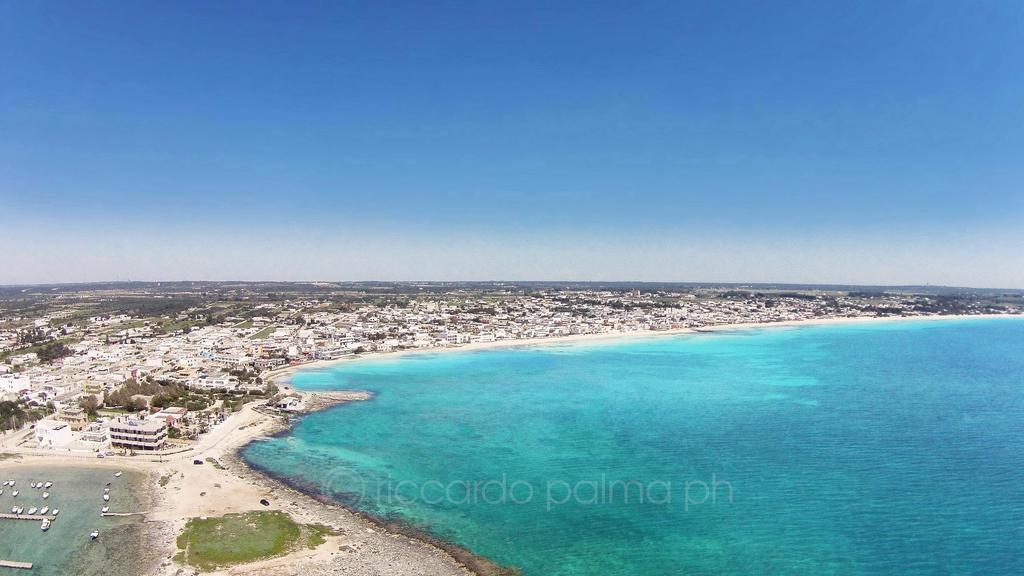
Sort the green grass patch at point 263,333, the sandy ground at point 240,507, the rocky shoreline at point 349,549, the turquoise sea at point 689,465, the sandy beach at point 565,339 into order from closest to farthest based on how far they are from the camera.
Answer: the rocky shoreline at point 349,549
the sandy ground at point 240,507
the turquoise sea at point 689,465
the sandy beach at point 565,339
the green grass patch at point 263,333

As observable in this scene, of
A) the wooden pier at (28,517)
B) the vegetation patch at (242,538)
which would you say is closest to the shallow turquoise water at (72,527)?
the wooden pier at (28,517)

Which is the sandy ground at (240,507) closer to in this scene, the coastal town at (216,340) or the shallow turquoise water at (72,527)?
the shallow turquoise water at (72,527)

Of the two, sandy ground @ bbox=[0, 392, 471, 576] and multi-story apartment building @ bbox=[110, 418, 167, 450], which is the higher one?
multi-story apartment building @ bbox=[110, 418, 167, 450]

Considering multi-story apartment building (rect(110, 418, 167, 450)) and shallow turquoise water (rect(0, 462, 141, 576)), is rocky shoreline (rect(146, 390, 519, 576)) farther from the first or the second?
multi-story apartment building (rect(110, 418, 167, 450))

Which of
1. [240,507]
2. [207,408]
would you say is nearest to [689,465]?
[240,507]

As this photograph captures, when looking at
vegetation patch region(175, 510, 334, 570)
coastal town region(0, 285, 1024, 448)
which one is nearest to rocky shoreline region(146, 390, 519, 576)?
vegetation patch region(175, 510, 334, 570)

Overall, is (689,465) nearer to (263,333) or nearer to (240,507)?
(240,507)
